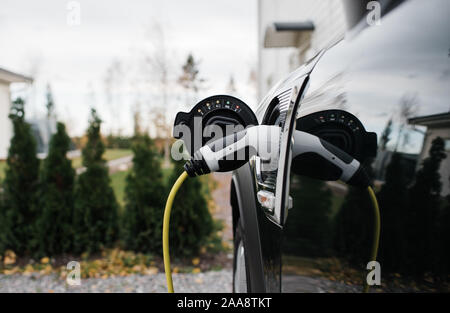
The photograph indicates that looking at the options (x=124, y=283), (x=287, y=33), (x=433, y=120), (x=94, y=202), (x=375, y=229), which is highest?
(x=287, y=33)

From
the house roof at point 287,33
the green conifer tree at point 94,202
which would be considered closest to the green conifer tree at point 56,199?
the green conifer tree at point 94,202

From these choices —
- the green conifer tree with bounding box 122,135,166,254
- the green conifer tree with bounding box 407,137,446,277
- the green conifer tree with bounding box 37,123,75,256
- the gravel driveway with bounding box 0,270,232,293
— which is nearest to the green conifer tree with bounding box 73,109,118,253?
the green conifer tree with bounding box 37,123,75,256

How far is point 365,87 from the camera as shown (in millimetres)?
955

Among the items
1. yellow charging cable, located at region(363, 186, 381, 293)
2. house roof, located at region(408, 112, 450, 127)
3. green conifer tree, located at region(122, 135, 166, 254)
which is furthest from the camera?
green conifer tree, located at region(122, 135, 166, 254)

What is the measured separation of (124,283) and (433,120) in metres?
4.03

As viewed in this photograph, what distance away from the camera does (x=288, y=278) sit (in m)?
1.48

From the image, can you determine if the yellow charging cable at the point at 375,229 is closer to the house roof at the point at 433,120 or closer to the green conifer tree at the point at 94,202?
the house roof at the point at 433,120

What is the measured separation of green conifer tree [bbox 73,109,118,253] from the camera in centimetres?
460

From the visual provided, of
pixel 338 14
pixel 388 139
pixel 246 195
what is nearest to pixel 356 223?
pixel 388 139

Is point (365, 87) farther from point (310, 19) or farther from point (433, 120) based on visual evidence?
point (310, 19)

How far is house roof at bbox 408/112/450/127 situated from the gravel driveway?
3.58 meters

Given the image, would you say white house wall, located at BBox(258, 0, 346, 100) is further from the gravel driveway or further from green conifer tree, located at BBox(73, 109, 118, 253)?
green conifer tree, located at BBox(73, 109, 118, 253)

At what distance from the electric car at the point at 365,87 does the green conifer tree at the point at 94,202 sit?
3.85 meters

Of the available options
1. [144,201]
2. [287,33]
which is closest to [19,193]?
[144,201]
